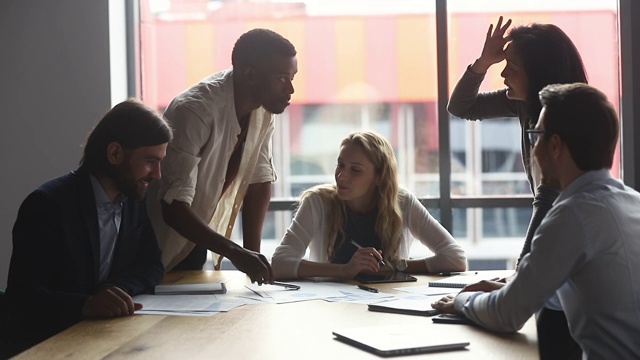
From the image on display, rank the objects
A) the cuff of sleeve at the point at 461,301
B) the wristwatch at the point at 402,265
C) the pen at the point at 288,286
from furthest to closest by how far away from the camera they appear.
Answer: the wristwatch at the point at 402,265 → the pen at the point at 288,286 → the cuff of sleeve at the point at 461,301

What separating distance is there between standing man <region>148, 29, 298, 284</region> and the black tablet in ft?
1.61

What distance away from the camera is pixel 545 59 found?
2.83 metres

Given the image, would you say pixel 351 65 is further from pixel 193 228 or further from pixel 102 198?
pixel 102 198

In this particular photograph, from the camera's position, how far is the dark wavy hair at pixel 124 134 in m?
2.66

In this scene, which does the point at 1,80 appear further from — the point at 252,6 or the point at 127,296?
the point at 127,296

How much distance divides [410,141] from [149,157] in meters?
2.34

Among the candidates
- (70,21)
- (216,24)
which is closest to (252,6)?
(216,24)

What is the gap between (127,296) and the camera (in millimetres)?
2312

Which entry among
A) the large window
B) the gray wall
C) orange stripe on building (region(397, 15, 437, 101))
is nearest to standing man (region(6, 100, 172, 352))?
the gray wall

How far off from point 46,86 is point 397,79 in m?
1.86

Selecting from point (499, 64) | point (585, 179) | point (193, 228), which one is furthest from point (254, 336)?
point (499, 64)

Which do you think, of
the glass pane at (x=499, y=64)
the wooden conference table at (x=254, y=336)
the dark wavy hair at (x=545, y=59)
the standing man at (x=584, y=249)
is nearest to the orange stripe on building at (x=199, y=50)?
the glass pane at (x=499, y=64)

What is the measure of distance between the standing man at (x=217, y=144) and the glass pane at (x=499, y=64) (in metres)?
1.57

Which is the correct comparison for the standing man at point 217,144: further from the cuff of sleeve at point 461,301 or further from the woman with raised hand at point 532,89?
the cuff of sleeve at point 461,301
